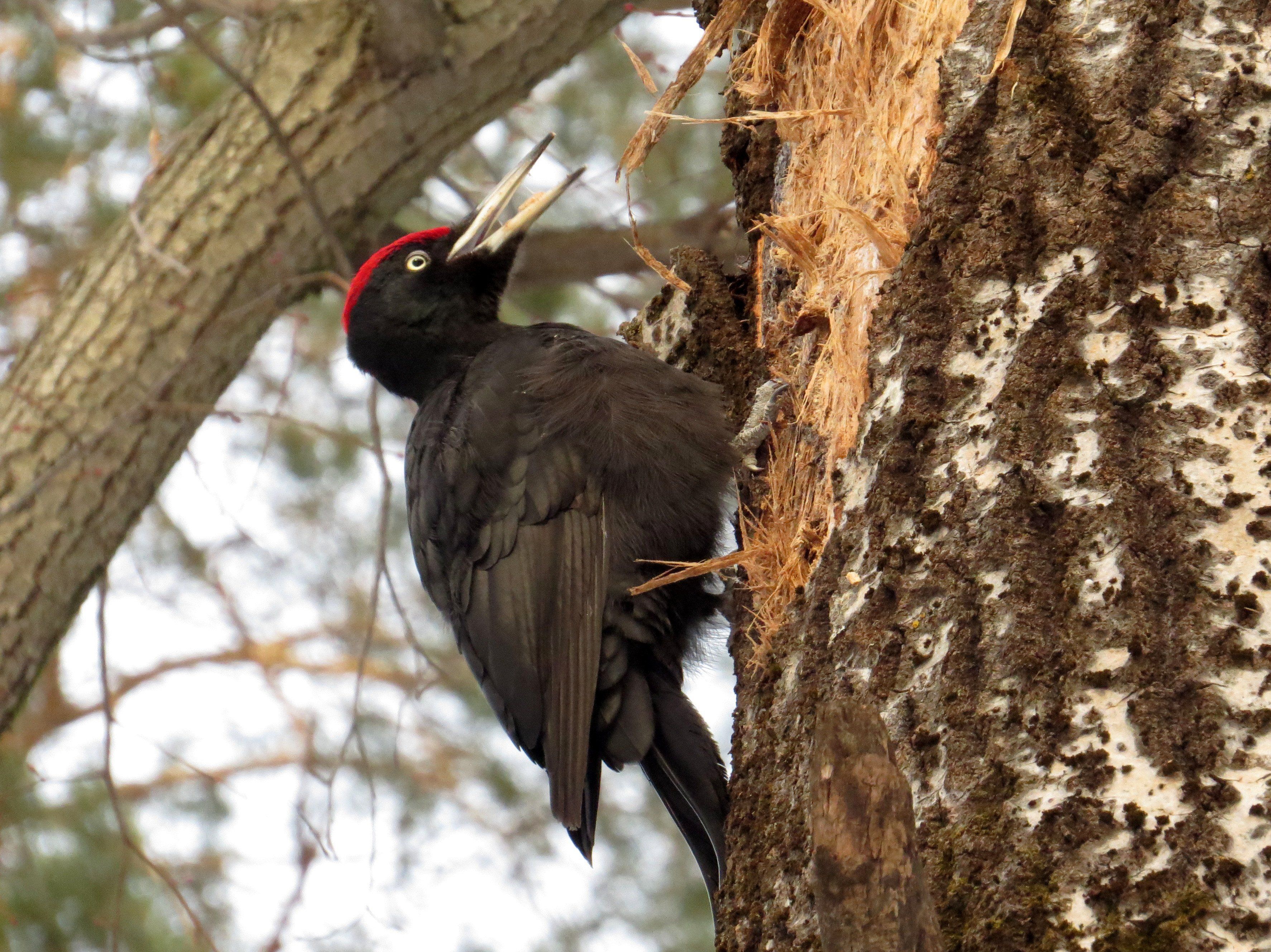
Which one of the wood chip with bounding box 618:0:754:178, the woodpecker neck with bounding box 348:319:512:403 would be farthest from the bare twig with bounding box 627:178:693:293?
the woodpecker neck with bounding box 348:319:512:403

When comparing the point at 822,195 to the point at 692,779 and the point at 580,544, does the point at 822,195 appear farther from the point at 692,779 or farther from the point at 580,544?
the point at 692,779

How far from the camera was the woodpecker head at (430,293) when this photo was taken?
3910 millimetres

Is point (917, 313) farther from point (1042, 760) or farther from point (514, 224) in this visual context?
point (514, 224)

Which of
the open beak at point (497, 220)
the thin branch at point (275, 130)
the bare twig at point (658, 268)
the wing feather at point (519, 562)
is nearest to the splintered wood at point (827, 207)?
the bare twig at point (658, 268)

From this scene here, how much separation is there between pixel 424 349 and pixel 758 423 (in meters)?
1.40

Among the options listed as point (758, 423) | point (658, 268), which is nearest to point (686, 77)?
point (658, 268)

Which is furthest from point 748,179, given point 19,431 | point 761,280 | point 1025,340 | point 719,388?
point 19,431

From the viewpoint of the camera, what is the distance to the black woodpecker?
2.99 meters

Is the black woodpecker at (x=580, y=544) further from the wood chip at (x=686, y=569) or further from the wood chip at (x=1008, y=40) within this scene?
the wood chip at (x=1008, y=40)

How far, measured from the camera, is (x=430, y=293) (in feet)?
12.9

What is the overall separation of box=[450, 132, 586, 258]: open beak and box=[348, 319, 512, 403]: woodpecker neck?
8.9 inches

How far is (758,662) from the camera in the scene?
2.40 meters

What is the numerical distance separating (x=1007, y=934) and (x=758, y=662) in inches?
34.6

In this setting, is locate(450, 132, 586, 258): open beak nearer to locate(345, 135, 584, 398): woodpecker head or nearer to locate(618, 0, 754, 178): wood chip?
locate(345, 135, 584, 398): woodpecker head
